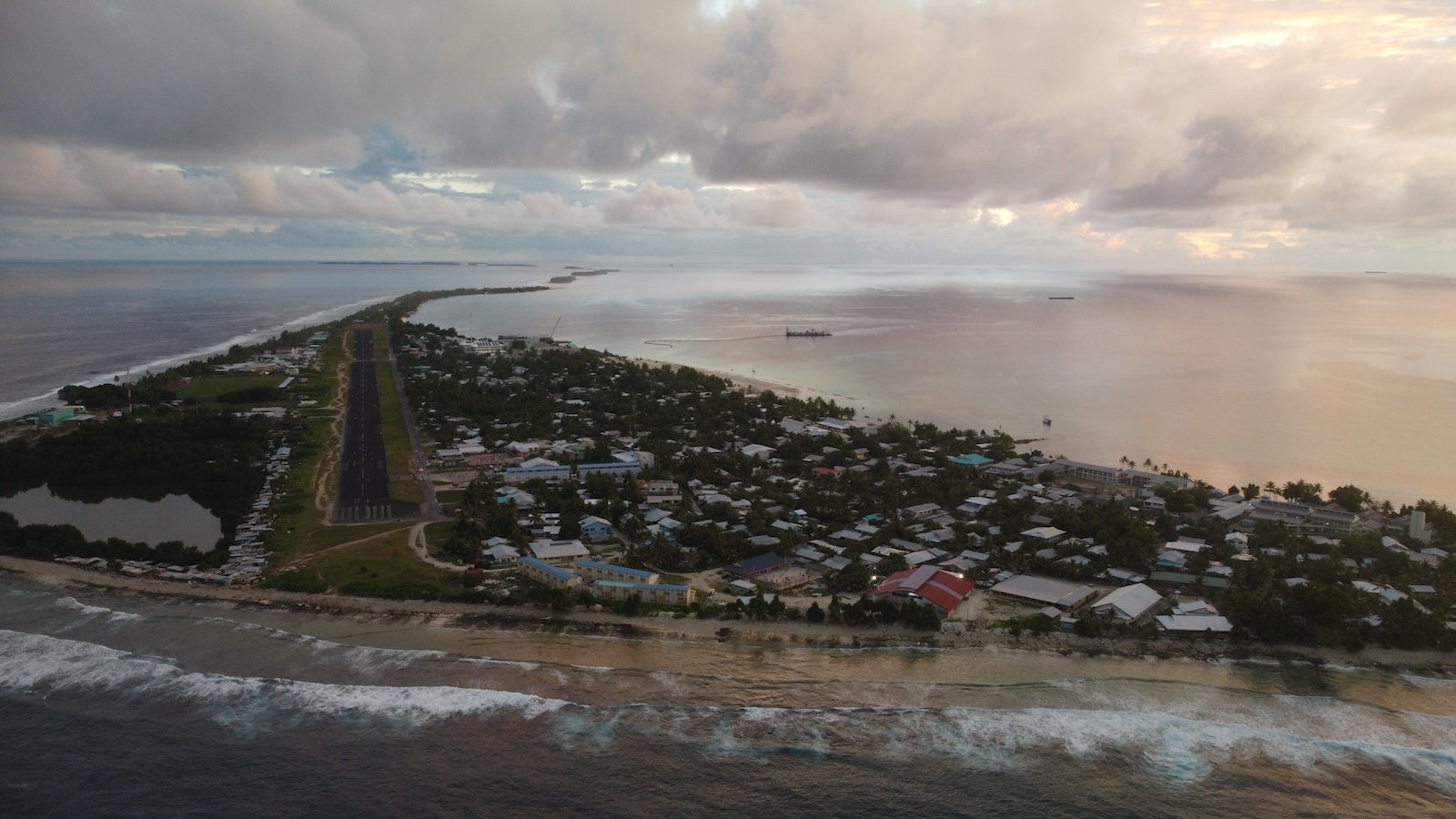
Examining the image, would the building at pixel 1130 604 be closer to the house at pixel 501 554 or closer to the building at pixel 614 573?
the building at pixel 614 573

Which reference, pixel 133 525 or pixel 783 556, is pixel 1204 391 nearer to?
pixel 783 556

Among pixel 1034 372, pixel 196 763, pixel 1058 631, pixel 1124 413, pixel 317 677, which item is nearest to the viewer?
pixel 196 763

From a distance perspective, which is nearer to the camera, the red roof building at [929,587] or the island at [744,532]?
the island at [744,532]

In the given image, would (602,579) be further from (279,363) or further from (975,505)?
(279,363)

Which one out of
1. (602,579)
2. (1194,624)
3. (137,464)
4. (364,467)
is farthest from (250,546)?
(1194,624)

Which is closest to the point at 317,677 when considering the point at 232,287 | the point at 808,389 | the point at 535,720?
the point at 535,720

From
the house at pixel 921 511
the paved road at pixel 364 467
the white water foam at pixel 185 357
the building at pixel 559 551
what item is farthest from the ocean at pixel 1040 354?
the building at pixel 559 551
